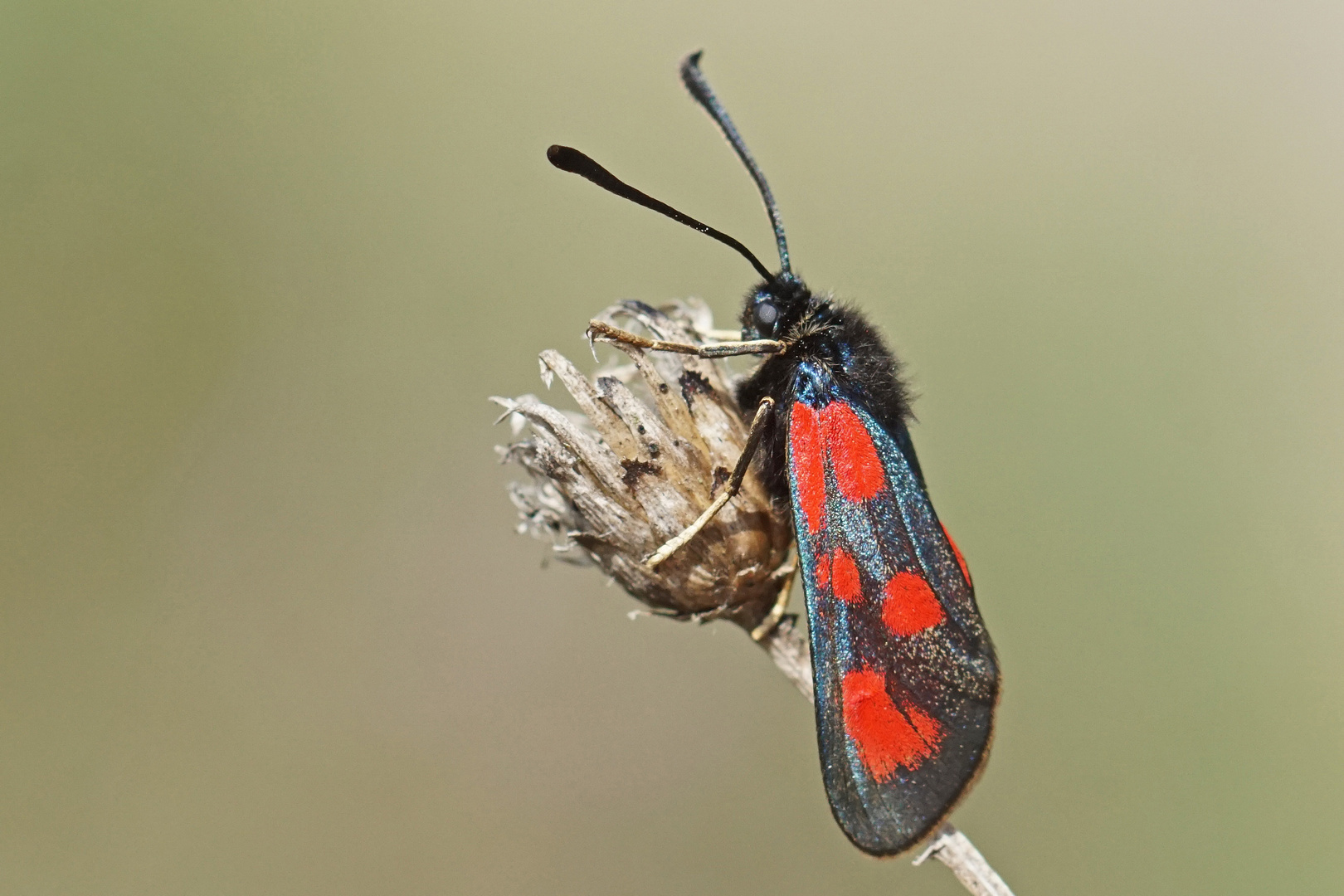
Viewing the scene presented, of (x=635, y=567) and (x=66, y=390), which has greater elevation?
(x=66, y=390)

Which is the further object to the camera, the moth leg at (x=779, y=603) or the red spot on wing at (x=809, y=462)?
the moth leg at (x=779, y=603)

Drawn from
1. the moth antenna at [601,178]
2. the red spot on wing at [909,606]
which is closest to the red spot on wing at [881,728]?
the red spot on wing at [909,606]

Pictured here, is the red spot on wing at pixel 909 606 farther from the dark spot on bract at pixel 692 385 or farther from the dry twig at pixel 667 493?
the dark spot on bract at pixel 692 385

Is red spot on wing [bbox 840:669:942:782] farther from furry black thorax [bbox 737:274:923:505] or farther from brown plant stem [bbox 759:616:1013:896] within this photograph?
furry black thorax [bbox 737:274:923:505]

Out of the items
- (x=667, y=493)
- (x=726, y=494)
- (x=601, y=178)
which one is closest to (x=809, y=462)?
(x=726, y=494)

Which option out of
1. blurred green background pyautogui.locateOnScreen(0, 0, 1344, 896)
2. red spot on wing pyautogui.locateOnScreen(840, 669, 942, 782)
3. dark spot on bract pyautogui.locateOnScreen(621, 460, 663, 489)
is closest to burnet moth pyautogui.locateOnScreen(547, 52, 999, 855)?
red spot on wing pyautogui.locateOnScreen(840, 669, 942, 782)

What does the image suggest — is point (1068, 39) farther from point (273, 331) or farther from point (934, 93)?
point (273, 331)

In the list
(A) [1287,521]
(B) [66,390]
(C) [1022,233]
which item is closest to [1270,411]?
(A) [1287,521]
